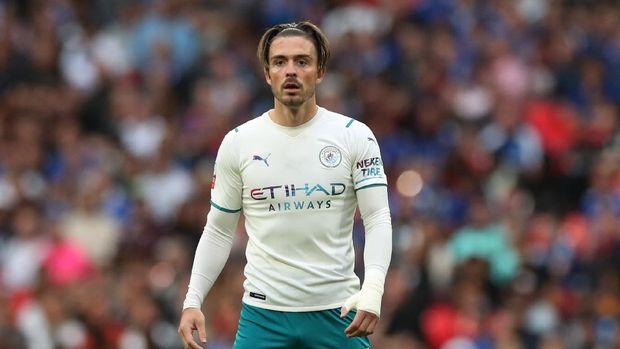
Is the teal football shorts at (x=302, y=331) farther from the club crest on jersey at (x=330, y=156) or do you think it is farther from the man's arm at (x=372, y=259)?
the club crest on jersey at (x=330, y=156)

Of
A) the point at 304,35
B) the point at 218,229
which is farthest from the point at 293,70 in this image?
the point at 218,229

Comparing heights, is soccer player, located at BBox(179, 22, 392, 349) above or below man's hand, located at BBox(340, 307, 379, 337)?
above

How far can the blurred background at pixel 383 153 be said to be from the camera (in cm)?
1371

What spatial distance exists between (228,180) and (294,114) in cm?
47

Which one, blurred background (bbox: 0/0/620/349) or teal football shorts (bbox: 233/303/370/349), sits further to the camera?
blurred background (bbox: 0/0/620/349)

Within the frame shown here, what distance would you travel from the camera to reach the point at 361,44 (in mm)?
17562

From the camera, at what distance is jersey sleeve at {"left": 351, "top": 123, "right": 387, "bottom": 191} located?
7.52 metres

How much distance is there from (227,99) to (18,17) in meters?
3.61

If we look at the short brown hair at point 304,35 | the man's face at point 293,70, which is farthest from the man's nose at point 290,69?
the short brown hair at point 304,35

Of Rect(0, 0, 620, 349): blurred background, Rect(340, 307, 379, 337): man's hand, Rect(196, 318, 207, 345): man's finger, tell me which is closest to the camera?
Rect(340, 307, 379, 337): man's hand

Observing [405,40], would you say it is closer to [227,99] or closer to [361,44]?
[361,44]

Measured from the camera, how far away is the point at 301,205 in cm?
750

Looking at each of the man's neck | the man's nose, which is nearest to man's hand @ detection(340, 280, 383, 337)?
the man's neck

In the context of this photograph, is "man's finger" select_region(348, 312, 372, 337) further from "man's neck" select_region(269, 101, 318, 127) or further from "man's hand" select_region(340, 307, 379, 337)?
"man's neck" select_region(269, 101, 318, 127)
